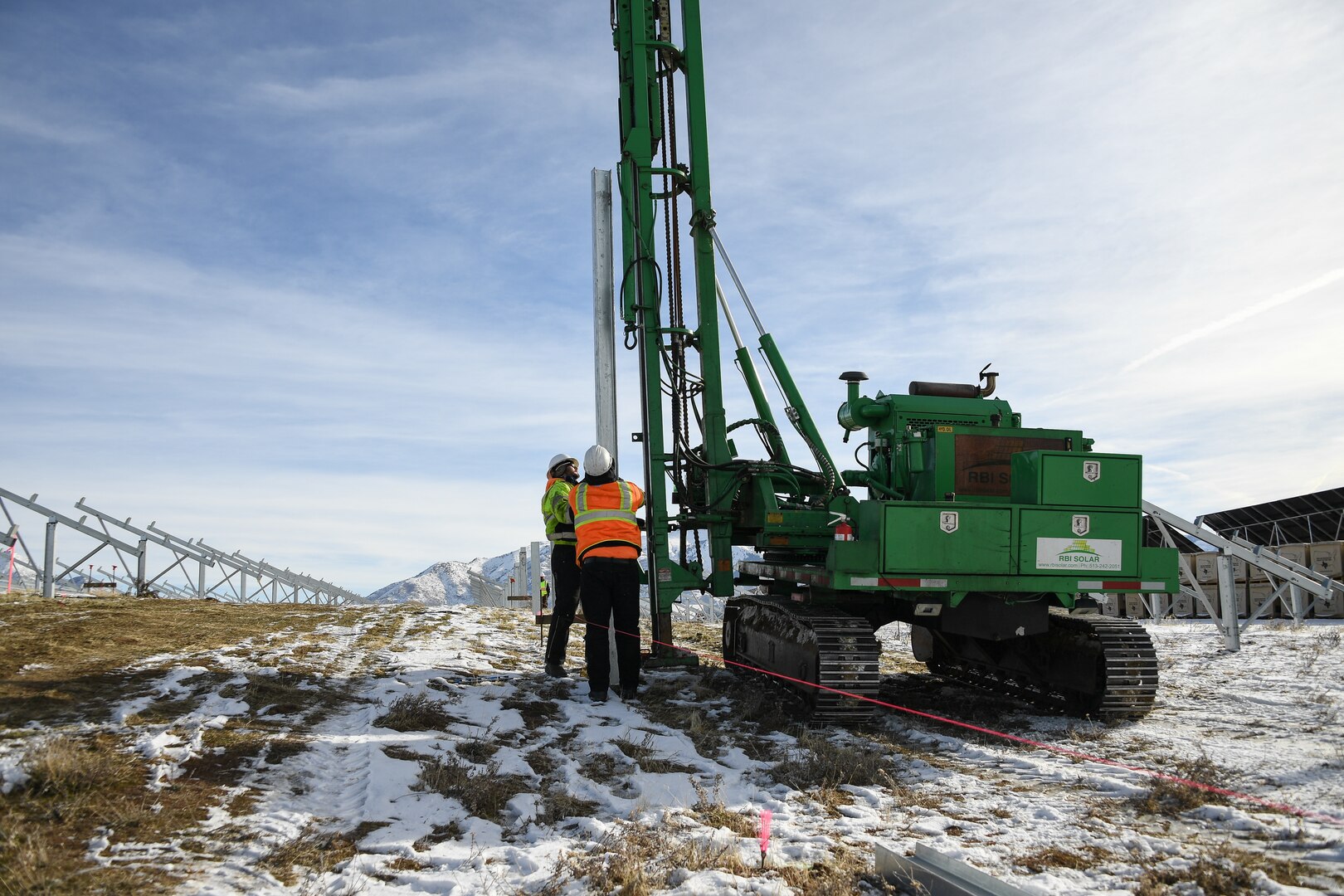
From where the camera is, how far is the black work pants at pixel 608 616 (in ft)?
24.6

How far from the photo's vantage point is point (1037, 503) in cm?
703

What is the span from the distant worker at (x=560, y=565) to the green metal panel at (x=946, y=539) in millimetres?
3145

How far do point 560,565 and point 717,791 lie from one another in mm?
4151

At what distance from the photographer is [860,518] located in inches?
290

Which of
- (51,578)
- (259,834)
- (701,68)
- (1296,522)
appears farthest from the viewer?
(1296,522)

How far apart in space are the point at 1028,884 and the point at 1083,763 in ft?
7.75

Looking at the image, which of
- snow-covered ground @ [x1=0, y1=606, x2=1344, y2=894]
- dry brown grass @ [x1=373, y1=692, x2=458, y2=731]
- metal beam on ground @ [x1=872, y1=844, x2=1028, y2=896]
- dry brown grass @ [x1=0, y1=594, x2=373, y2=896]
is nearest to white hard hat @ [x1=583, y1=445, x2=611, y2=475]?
snow-covered ground @ [x1=0, y1=606, x2=1344, y2=894]

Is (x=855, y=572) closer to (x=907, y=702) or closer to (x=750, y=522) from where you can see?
(x=907, y=702)

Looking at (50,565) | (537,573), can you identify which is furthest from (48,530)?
(537,573)

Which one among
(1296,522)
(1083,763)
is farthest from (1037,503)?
(1296,522)

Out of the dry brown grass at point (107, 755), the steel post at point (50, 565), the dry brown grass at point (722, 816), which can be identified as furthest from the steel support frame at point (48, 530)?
the dry brown grass at point (722, 816)

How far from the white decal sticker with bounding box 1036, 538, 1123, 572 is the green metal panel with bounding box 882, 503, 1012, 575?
30 cm

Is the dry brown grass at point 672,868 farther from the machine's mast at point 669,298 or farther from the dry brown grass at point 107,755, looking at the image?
the machine's mast at point 669,298

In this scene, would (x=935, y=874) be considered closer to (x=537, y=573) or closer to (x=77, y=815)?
(x=77, y=815)
